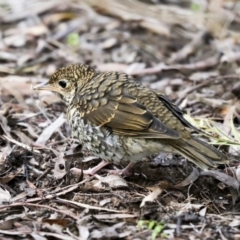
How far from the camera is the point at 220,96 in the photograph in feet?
23.0

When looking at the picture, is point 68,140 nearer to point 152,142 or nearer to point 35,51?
point 152,142

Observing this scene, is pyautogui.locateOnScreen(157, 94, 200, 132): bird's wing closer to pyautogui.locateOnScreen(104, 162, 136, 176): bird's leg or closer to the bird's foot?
pyautogui.locateOnScreen(104, 162, 136, 176): bird's leg

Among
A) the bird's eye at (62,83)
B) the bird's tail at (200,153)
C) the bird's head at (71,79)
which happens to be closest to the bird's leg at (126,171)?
the bird's tail at (200,153)

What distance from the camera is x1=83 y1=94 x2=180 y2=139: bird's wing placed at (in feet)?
16.0

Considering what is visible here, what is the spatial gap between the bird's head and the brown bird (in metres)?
0.02

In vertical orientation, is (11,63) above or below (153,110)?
below

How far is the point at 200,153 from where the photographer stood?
486cm

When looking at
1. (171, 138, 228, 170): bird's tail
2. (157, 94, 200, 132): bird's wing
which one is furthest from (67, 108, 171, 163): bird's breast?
(157, 94, 200, 132): bird's wing

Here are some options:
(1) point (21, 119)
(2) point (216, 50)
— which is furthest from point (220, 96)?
(1) point (21, 119)

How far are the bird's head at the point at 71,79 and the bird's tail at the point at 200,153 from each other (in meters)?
1.18

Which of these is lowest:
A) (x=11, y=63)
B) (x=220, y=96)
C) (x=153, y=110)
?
(x=11, y=63)

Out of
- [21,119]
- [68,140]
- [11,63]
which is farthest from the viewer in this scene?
[11,63]

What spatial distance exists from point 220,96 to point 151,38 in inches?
89.3

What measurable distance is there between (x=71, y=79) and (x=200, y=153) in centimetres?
148
